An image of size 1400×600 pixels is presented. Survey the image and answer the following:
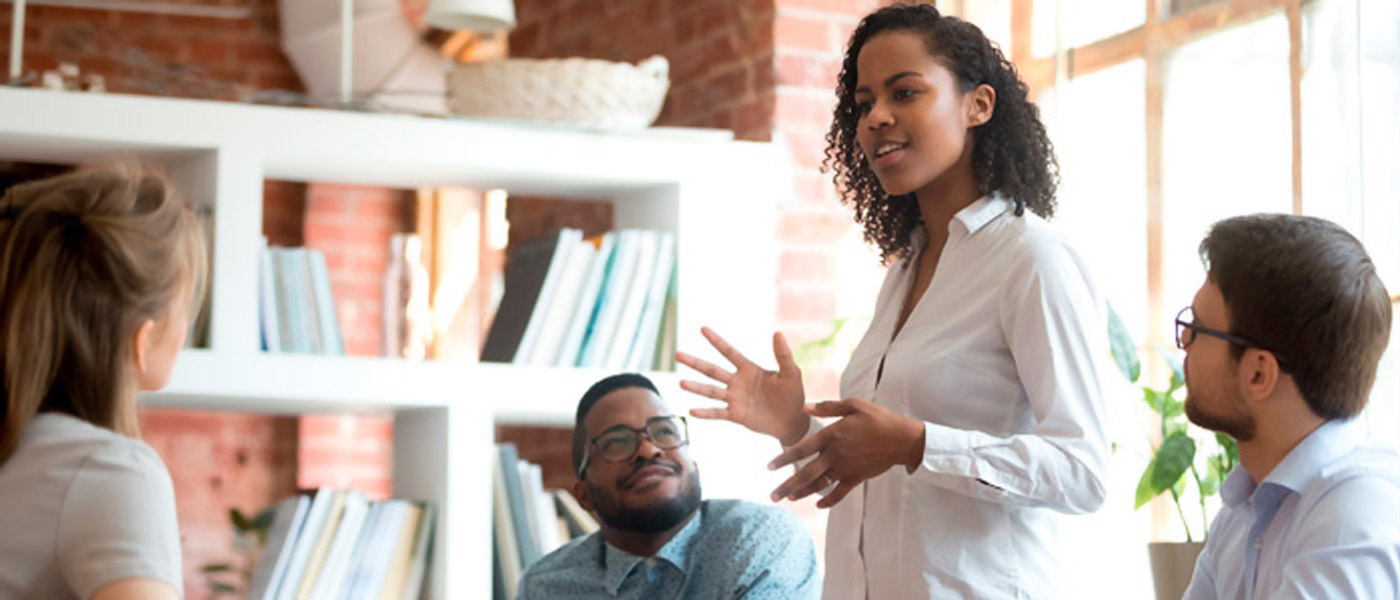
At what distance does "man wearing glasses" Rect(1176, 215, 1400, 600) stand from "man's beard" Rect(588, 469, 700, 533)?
122 centimetres

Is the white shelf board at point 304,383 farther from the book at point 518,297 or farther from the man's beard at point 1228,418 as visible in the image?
the man's beard at point 1228,418

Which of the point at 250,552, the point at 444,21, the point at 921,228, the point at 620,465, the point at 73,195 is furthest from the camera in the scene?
the point at 250,552

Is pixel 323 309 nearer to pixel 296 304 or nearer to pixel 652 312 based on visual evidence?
pixel 296 304

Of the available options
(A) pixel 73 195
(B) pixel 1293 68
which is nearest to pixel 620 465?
(B) pixel 1293 68

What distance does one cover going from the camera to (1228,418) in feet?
5.97

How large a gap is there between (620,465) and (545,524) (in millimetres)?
501

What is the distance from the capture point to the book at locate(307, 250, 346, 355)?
3.39 m

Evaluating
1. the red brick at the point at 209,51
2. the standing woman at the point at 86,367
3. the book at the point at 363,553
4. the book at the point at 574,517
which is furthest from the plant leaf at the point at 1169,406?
the red brick at the point at 209,51

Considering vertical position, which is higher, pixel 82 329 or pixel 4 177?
pixel 4 177

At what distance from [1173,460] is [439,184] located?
1.60m

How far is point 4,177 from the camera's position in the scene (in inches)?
230

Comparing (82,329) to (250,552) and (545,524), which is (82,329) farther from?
(250,552)

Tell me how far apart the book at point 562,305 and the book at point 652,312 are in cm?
13

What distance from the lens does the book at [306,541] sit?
3.26m
